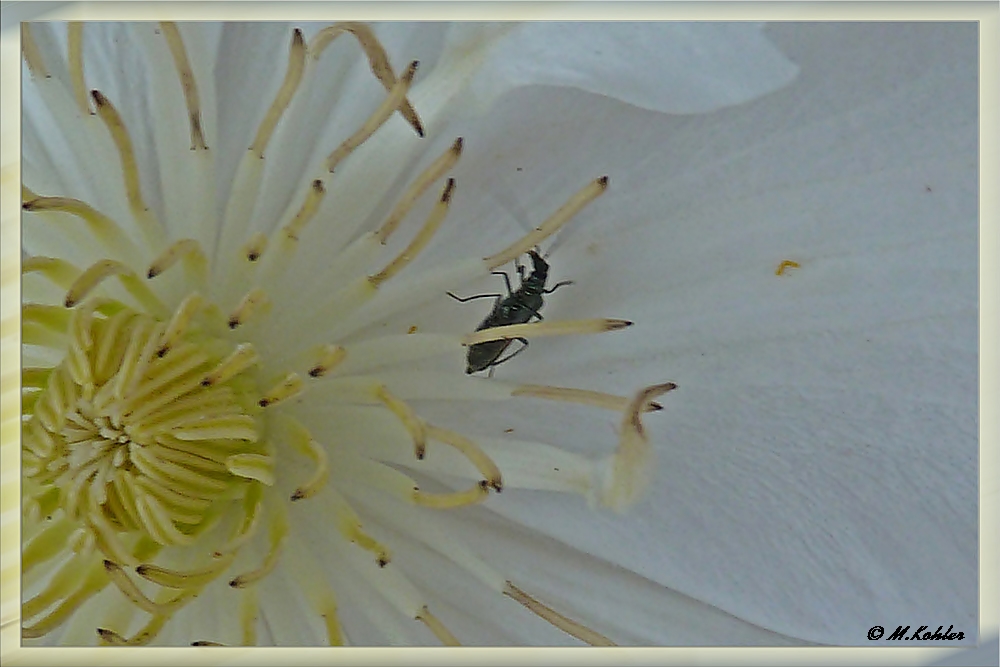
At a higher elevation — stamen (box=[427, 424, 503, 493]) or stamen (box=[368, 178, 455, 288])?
stamen (box=[368, 178, 455, 288])

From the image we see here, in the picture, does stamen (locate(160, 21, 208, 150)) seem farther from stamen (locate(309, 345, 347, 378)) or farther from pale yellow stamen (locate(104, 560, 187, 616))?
pale yellow stamen (locate(104, 560, 187, 616))

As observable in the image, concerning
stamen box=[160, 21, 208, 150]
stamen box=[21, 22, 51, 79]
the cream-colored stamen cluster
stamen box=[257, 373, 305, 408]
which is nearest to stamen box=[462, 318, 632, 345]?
the cream-colored stamen cluster

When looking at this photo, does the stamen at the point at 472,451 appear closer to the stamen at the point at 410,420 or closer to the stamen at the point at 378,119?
the stamen at the point at 410,420

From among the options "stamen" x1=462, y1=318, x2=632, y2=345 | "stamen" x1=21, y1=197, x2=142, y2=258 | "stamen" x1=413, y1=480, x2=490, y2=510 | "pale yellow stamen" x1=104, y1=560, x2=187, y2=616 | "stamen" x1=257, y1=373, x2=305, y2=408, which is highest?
"stamen" x1=462, y1=318, x2=632, y2=345

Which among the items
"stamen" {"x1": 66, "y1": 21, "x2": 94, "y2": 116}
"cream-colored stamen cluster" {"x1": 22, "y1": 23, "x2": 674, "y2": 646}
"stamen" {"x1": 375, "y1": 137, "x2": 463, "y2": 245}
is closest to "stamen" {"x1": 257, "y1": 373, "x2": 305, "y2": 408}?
"cream-colored stamen cluster" {"x1": 22, "y1": 23, "x2": 674, "y2": 646}

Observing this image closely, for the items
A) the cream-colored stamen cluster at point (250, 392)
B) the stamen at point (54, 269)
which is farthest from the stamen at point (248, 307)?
the stamen at point (54, 269)
